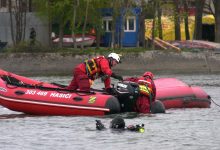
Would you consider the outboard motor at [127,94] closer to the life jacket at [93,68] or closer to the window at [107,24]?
the life jacket at [93,68]

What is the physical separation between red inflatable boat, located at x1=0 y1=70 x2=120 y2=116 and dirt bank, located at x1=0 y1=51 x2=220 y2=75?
25675mm

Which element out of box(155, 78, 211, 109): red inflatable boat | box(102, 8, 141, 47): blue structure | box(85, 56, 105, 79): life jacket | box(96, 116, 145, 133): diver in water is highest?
box(85, 56, 105, 79): life jacket

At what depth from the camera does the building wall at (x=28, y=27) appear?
6200 cm

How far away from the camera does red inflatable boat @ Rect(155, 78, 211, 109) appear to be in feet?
93.5

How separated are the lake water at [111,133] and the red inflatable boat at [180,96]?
639 mm

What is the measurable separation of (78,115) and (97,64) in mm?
1528

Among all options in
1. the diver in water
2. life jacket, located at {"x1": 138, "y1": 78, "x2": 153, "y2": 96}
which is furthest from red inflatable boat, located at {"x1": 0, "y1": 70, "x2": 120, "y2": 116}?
the diver in water

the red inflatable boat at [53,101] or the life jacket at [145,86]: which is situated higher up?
the life jacket at [145,86]

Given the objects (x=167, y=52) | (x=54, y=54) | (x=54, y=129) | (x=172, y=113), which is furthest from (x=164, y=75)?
(x=54, y=129)

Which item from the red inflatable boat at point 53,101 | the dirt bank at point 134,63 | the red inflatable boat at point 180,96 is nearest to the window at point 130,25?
the dirt bank at point 134,63

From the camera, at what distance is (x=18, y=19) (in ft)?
192

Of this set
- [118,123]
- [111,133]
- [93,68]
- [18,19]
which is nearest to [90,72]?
[93,68]

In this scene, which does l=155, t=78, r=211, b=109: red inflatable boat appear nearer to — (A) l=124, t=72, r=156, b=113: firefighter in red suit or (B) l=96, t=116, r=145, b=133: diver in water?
(A) l=124, t=72, r=156, b=113: firefighter in red suit

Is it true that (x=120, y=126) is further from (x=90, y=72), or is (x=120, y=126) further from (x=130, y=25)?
(x=130, y=25)
